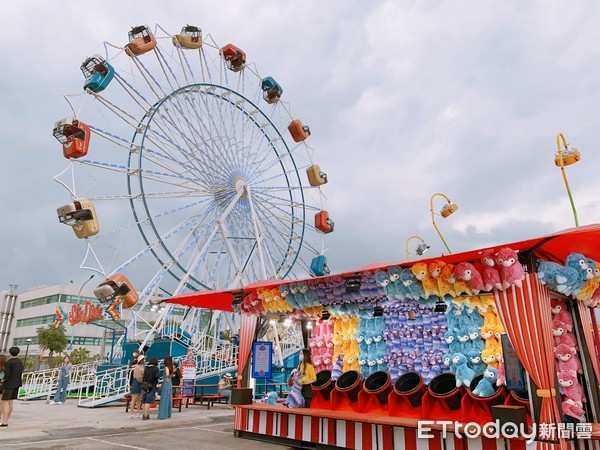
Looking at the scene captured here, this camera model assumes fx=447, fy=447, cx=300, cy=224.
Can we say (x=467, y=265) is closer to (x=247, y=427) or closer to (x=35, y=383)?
(x=247, y=427)

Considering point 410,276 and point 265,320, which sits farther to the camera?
point 265,320

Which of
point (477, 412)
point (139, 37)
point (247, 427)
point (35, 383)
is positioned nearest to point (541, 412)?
point (477, 412)

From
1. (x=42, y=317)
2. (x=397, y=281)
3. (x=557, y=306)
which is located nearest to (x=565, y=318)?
(x=557, y=306)

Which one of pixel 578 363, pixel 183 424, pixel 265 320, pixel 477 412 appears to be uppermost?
pixel 265 320

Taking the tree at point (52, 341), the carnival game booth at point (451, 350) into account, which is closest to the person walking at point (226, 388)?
the carnival game booth at point (451, 350)

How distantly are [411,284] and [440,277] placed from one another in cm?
50

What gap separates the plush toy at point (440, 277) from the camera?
20.4ft

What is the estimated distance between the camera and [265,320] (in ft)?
31.4

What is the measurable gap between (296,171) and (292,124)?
212cm

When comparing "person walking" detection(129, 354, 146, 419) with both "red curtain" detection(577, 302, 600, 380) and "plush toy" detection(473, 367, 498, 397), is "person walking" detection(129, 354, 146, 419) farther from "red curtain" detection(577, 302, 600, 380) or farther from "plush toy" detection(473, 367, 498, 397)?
"red curtain" detection(577, 302, 600, 380)

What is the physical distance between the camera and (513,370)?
658cm

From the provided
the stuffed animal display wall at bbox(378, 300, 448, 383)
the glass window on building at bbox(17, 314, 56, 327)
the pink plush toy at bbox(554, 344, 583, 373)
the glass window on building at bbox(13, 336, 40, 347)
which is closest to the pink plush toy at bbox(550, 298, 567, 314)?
the pink plush toy at bbox(554, 344, 583, 373)

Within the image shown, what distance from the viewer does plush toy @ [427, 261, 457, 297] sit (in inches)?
245

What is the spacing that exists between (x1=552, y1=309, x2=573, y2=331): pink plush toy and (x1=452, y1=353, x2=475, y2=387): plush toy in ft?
5.58
